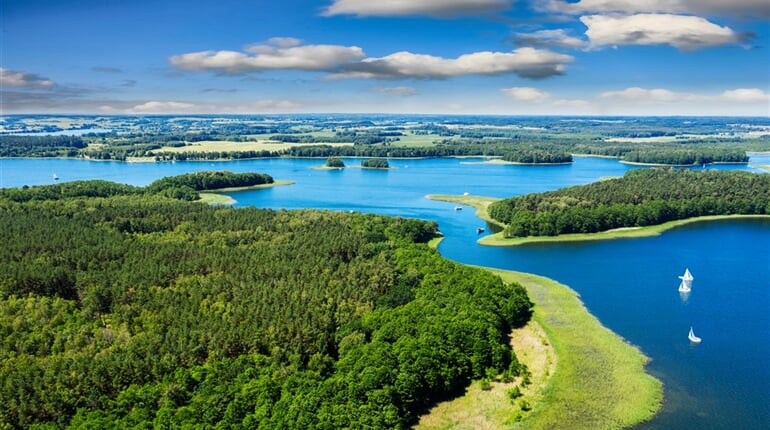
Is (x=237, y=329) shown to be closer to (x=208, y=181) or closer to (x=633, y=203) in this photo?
(x=633, y=203)

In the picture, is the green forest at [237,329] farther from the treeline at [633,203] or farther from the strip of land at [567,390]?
the treeline at [633,203]

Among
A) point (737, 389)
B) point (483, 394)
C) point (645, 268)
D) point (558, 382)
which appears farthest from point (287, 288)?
point (645, 268)

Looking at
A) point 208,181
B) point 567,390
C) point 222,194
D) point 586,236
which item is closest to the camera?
point 567,390

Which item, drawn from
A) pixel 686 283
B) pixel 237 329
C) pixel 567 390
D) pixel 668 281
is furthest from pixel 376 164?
pixel 567 390

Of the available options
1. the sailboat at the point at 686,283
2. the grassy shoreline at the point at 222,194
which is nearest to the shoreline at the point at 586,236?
the sailboat at the point at 686,283

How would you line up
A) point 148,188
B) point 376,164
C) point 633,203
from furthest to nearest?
point 376,164
point 148,188
point 633,203

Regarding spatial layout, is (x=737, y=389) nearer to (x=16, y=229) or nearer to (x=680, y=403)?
(x=680, y=403)

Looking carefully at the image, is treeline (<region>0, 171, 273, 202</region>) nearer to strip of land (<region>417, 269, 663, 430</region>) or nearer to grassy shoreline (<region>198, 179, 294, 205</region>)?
grassy shoreline (<region>198, 179, 294, 205</region>)
